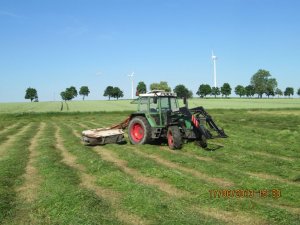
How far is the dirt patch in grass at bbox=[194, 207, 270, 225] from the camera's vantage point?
550 cm

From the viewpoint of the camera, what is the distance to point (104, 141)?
49.0ft

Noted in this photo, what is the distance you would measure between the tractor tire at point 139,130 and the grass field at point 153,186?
1352 millimetres

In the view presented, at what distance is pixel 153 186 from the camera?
7699 mm

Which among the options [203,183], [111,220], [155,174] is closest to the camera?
[111,220]

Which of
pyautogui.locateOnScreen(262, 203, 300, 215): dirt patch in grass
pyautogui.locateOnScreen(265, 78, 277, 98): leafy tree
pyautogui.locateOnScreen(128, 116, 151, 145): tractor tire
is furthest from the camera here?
pyautogui.locateOnScreen(265, 78, 277, 98): leafy tree

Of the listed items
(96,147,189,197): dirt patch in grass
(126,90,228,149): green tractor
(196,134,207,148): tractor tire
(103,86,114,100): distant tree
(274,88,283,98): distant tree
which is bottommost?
(96,147,189,197): dirt patch in grass

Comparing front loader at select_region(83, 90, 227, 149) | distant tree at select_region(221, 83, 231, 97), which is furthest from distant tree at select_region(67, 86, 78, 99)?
Result: front loader at select_region(83, 90, 227, 149)

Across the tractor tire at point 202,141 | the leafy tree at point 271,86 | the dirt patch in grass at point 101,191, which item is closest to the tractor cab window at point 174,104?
the tractor tire at point 202,141

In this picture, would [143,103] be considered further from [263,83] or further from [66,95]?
[263,83]

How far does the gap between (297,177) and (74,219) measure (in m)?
5.13

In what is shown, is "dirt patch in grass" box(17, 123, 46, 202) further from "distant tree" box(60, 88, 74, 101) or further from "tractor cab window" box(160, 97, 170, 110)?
"distant tree" box(60, 88, 74, 101)

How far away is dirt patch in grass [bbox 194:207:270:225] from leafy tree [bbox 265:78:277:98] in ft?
451

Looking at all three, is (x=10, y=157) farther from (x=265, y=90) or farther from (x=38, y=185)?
(x=265, y=90)

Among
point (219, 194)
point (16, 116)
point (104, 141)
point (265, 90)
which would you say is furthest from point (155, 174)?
point (265, 90)
